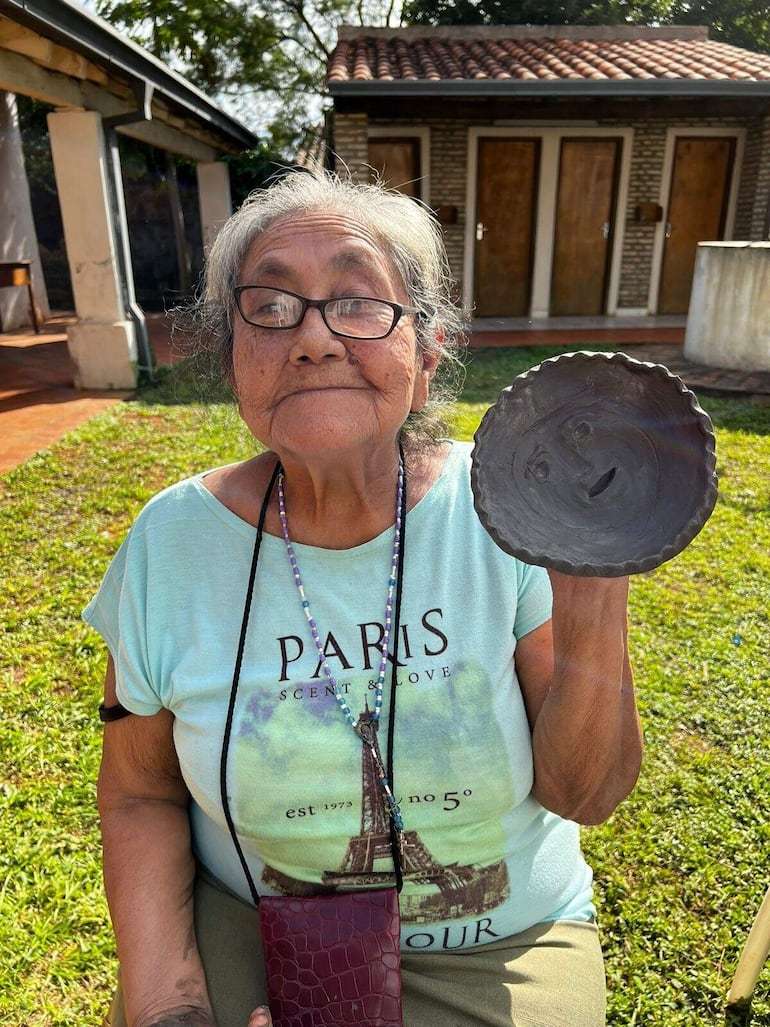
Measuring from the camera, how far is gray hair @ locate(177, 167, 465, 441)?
1.48 meters

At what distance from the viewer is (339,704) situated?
4.41ft

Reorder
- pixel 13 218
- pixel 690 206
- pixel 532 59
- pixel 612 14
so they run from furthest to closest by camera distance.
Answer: pixel 612 14
pixel 690 206
pixel 13 218
pixel 532 59

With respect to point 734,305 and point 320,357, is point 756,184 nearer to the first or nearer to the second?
point 734,305

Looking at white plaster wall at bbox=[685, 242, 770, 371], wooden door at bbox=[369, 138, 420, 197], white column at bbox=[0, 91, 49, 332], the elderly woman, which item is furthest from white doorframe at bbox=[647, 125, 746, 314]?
the elderly woman

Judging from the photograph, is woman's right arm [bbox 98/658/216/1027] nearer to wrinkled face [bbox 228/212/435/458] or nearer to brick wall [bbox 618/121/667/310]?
wrinkled face [bbox 228/212/435/458]

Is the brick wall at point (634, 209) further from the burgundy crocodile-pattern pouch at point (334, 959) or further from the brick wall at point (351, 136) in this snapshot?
the burgundy crocodile-pattern pouch at point (334, 959)

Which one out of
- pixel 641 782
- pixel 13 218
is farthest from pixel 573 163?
pixel 641 782

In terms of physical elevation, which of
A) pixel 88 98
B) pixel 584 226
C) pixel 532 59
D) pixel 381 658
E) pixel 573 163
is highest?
pixel 532 59

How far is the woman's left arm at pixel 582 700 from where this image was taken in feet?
3.79

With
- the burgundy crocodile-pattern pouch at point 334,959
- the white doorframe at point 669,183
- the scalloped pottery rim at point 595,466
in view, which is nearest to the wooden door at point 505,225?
the white doorframe at point 669,183

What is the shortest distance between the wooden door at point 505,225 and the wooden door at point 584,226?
0.48 metres

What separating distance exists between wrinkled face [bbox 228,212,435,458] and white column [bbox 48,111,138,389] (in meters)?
7.51

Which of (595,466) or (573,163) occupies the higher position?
(573,163)

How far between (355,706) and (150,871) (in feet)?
→ 1.68
